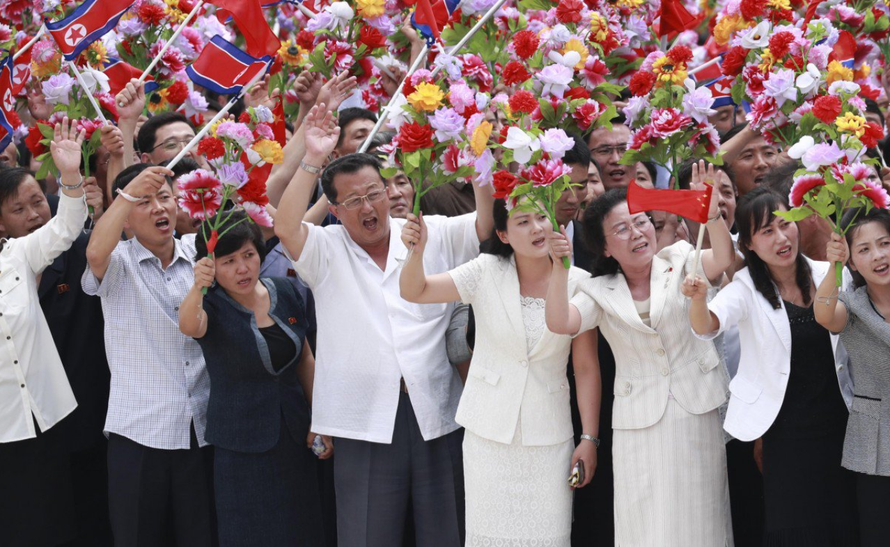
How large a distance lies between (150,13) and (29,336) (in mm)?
2203

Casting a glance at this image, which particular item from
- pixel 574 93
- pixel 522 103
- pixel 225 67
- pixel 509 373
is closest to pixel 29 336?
pixel 225 67

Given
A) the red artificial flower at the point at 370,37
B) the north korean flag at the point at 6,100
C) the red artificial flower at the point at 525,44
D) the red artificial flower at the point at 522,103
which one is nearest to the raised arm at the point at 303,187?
the red artificial flower at the point at 522,103

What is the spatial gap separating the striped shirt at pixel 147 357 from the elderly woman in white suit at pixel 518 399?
117cm

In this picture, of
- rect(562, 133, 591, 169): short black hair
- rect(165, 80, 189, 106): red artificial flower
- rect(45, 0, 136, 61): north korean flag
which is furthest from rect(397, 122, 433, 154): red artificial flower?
rect(165, 80, 189, 106): red artificial flower

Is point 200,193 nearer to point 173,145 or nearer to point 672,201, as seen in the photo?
point 173,145

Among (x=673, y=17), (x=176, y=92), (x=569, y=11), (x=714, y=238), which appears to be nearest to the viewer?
(x=714, y=238)

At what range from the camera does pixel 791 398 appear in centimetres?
416

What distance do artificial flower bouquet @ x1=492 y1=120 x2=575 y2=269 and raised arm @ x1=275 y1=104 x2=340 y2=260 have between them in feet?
3.03

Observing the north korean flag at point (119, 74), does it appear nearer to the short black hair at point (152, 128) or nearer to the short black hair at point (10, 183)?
the short black hair at point (152, 128)

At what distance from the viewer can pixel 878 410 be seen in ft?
13.0

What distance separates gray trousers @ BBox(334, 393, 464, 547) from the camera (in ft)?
14.7

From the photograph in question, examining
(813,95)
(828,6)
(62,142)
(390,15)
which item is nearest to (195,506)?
(62,142)

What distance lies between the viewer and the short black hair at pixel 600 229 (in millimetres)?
4254

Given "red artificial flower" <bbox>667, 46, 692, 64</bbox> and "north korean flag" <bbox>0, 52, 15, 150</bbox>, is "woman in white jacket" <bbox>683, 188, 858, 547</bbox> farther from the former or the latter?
"north korean flag" <bbox>0, 52, 15, 150</bbox>
